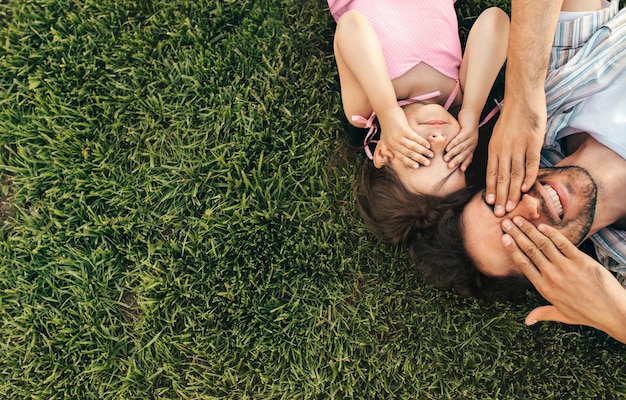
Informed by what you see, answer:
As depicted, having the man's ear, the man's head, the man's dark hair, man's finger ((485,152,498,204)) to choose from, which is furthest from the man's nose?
the man's ear

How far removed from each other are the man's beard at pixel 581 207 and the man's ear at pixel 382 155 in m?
0.71

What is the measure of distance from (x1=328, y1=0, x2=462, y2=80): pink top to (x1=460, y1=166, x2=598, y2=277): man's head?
0.81 metres

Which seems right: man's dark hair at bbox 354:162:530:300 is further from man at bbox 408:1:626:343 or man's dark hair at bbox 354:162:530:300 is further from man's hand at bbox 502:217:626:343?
man's hand at bbox 502:217:626:343

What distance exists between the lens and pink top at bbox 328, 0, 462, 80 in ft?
8.93

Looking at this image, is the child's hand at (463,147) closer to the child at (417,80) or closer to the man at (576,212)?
the child at (417,80)

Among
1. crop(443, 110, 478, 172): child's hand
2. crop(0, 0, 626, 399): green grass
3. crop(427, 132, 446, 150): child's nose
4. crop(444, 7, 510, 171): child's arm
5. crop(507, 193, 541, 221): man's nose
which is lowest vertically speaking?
crop(0, 0, 626, 399): green grass

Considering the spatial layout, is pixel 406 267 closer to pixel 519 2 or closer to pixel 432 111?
pixel 432 111

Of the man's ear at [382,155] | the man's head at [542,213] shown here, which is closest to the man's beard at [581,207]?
the man's head at [542,213]

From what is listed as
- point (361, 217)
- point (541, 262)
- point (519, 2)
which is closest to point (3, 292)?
point (361, 217)

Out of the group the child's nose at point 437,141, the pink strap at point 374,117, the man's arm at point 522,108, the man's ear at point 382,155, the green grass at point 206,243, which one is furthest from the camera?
the green grass at point 206,243

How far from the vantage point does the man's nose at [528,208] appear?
221 centimetres

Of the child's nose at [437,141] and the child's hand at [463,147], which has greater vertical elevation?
the child's nose at [437,141]

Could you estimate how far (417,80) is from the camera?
2.74m

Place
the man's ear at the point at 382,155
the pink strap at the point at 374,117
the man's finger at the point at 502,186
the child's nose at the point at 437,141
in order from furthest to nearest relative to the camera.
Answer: the pink strap at the point at 374,117
the man's ear at the point at 382,155
the child's nose at the point at 437,141
the man's finger at the point at 502,186
